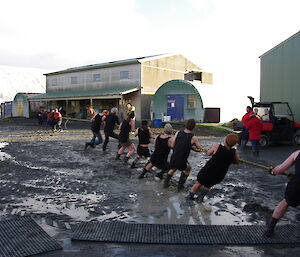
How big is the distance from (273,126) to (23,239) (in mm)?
11450

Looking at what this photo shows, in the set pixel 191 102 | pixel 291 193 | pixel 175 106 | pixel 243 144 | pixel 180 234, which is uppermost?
pixel 191 102

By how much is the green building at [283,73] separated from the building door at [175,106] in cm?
720

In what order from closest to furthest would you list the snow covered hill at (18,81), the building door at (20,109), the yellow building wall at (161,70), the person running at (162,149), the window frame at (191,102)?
the person running at (162,149) → the window frame at (191,102) → the yellow building wall at (161,70) → the building door at (20,109) → the snow covered hill at (18,81)

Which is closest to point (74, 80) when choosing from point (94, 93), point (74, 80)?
point (74, 80)

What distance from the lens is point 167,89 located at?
27375 mm

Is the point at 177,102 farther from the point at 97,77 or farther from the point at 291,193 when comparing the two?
the point at 291,193

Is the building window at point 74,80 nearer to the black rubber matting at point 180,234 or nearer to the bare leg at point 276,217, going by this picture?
the black rubber matting at point 180,234

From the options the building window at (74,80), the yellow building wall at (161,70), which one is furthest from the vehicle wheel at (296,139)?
the building window at (74,80)

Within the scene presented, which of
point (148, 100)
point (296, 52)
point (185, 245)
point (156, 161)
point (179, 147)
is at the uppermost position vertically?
point (296, 52)

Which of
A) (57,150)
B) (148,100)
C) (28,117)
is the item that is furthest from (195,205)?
(28,117)

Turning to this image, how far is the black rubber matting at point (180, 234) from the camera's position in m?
4.03

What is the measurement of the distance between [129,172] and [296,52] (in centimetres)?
1408

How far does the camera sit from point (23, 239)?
403 cm

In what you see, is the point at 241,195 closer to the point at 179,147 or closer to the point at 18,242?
the point at 179,147
